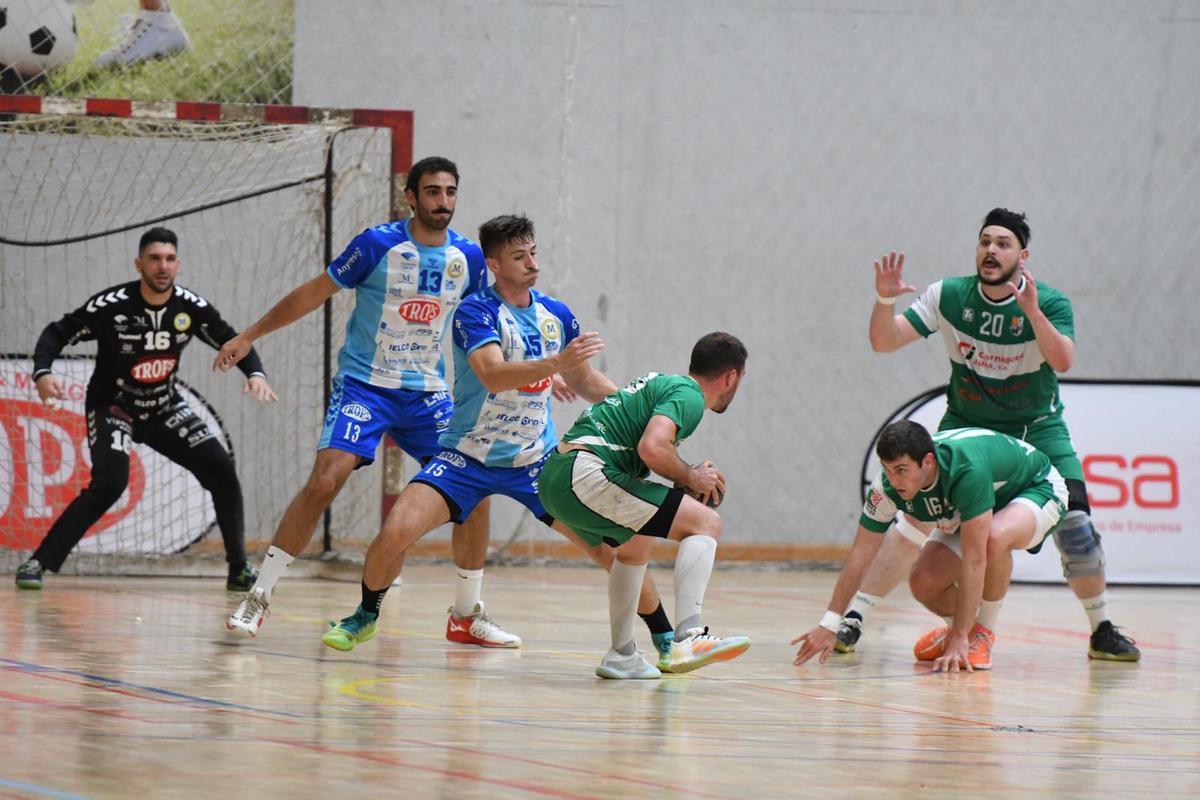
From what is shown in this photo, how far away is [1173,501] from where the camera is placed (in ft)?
36.6

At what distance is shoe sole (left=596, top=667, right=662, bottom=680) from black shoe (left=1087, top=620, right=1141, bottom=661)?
2381 mm

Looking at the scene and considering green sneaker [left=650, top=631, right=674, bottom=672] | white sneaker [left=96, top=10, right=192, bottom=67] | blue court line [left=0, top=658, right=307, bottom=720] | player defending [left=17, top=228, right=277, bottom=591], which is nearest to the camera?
blue court line [left=0, top=658, right=307, bottom=720]

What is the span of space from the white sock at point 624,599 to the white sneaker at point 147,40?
702 cm

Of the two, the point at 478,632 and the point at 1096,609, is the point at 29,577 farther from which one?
the point at 1096,609

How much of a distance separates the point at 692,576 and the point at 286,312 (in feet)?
7.28

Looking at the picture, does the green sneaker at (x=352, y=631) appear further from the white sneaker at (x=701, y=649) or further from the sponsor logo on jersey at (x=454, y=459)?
the white sneaker at (x=701, y=649)

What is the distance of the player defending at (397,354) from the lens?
21.1 feet

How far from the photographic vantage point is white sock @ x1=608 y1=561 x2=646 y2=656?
5.35 meters

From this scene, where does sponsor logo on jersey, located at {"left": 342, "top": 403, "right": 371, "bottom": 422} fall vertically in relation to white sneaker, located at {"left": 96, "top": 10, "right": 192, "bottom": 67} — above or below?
below

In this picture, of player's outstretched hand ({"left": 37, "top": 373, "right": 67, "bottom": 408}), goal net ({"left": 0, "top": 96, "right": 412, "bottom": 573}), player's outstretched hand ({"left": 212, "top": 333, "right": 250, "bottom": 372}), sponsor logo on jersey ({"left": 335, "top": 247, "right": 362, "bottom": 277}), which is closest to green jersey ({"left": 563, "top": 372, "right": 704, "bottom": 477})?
sponsor logo on jersey ({"left": 335, "top": 247, "right": 362, "bottom": 277})

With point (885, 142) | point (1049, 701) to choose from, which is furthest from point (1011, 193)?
point (1049, 701)

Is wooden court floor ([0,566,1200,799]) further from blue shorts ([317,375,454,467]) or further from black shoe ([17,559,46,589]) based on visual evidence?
blue shorts ([317,375,454,467])

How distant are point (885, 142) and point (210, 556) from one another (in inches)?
223

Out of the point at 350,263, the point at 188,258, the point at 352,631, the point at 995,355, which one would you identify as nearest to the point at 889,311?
the point at 995,355
